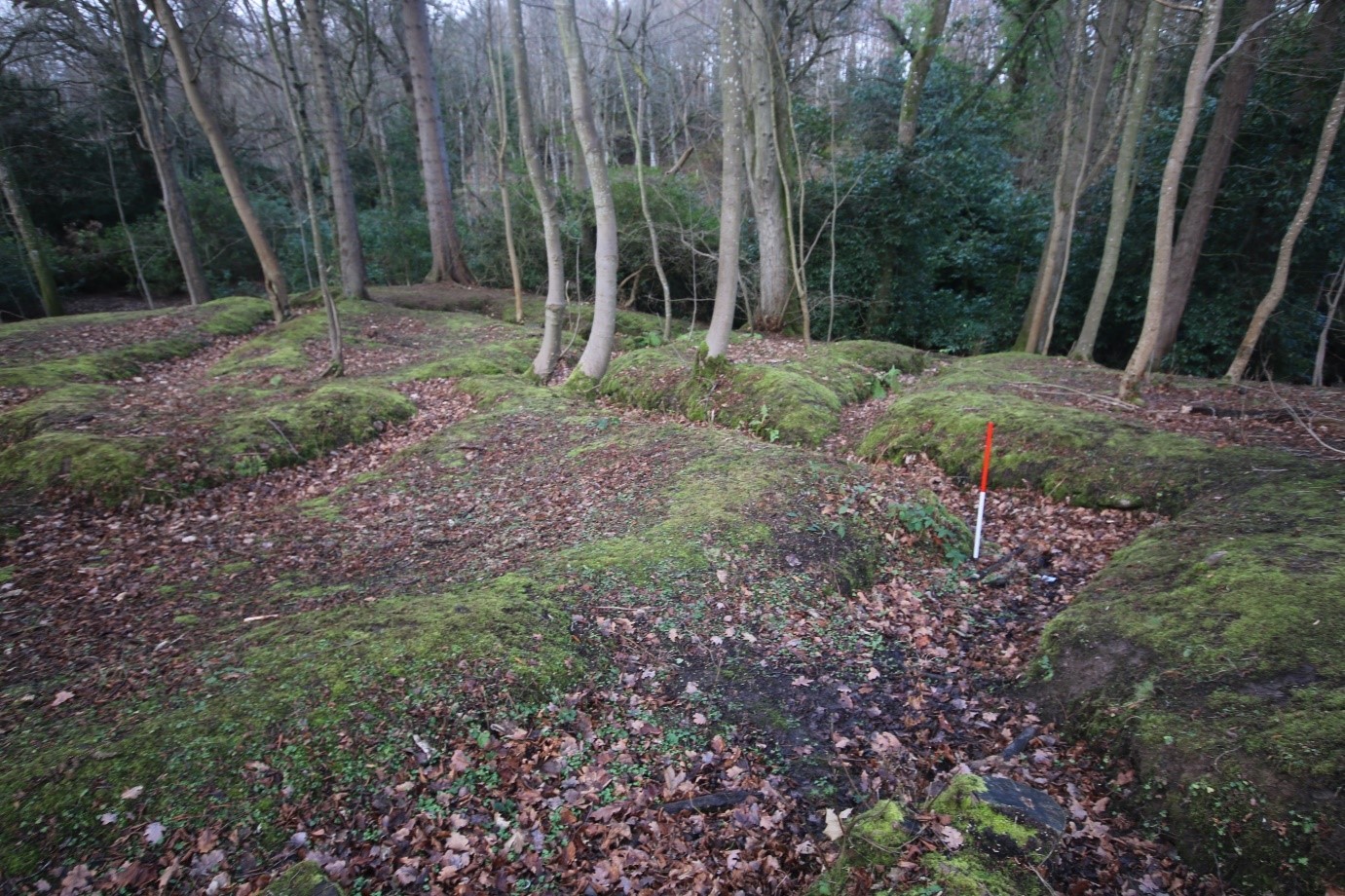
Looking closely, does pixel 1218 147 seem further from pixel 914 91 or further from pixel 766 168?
pixel 766 168

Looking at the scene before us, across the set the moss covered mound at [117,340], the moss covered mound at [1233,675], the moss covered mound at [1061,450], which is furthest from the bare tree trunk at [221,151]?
the moss covered mound at [1233,675]

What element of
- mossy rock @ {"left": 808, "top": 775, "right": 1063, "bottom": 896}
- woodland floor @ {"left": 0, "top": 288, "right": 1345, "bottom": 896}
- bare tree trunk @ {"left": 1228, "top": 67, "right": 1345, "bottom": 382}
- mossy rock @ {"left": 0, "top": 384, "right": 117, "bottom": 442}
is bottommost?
woodland floor @ {"left": 0, "top": 288, "right": 1345, "bottom": 896}

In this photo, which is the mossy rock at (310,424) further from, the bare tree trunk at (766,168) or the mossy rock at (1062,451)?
the bare tree trunk at (766,168)

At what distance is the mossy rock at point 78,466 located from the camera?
6.25 metres

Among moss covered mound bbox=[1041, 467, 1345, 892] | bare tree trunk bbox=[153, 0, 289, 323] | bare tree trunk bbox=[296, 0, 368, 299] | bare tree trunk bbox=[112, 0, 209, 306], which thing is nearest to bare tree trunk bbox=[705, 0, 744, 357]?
moss covered mound bbox=[1041, 467, 1345, 892]

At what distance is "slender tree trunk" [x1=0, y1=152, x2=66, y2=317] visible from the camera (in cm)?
1561

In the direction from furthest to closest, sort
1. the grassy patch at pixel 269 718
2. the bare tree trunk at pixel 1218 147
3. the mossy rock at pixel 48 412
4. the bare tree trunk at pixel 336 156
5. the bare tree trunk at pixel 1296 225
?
the bare tree trunk at pixel 336 156, the bare tree trunk at pixel 1218 147, the bare tree trunk at pixel 1296 225, the mossy rock at pixel 48 412, the grassy patch at pixel 269 718

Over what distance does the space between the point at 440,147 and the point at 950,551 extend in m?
18.5

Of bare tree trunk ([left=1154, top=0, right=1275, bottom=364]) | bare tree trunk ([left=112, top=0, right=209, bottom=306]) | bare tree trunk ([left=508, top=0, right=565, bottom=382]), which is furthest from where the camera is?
bare tree trunk ([left=112, top=0, right=209, bottom=306])

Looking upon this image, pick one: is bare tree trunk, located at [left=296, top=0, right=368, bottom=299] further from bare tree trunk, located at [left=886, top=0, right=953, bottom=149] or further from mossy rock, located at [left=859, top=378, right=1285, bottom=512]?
mossy rock, located at [left=859, top=378, right=1285, bottom=512]

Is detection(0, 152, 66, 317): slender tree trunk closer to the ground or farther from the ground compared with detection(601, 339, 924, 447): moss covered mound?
farther from the ground

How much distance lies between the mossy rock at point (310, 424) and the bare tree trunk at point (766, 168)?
300 inches

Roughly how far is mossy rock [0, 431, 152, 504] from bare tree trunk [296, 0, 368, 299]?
988cm

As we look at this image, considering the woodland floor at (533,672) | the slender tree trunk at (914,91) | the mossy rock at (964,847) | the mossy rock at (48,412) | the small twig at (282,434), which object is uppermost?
the slender tree trunk at (914,91)
